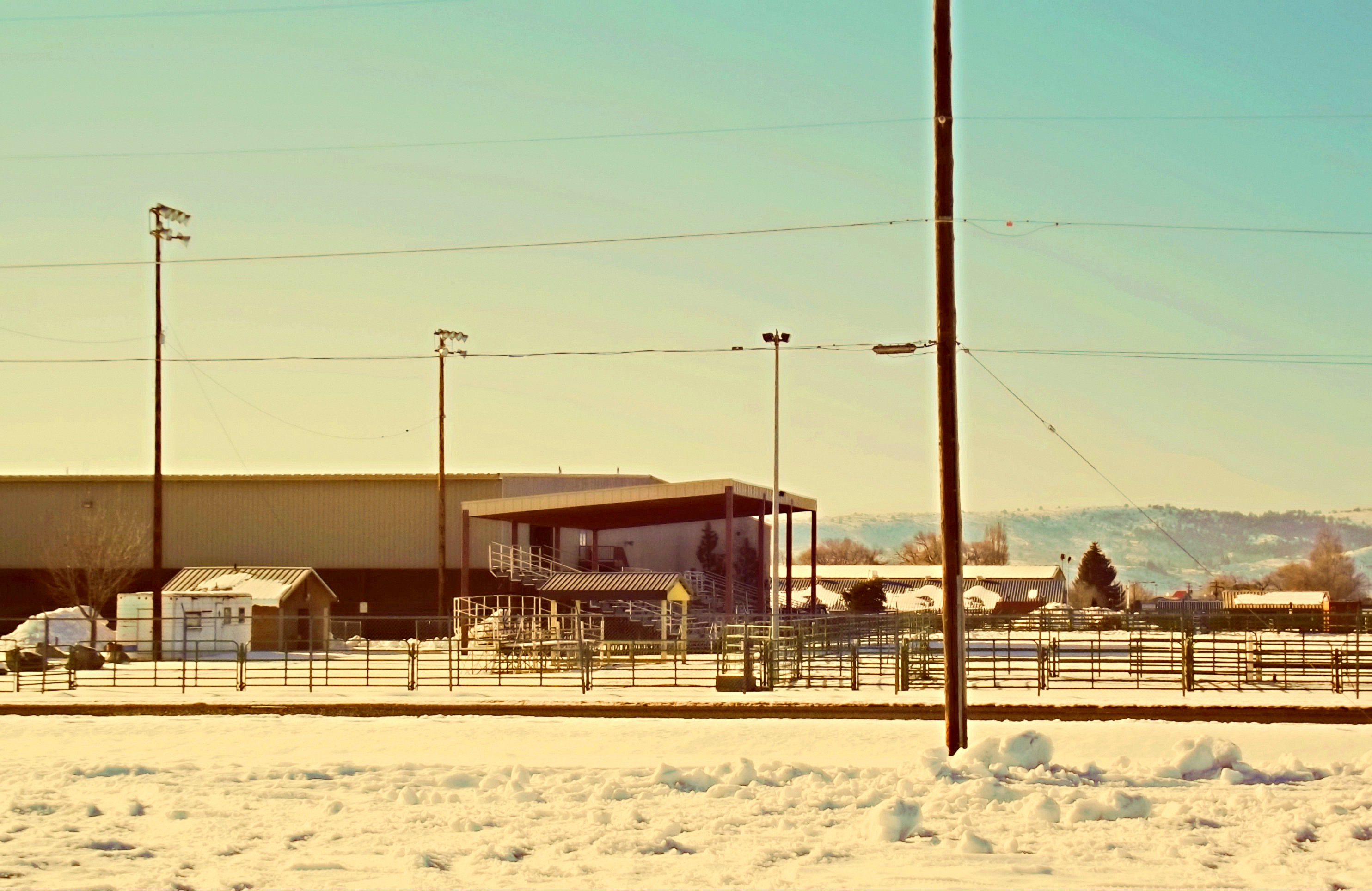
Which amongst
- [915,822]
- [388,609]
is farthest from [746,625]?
[388,609]

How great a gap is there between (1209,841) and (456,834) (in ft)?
23.9

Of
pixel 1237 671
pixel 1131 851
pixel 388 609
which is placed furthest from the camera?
pixel 388 609

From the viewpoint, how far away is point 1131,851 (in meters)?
13.5

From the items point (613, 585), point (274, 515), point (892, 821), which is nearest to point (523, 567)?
point (613, 585)

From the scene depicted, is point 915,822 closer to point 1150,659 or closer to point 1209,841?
point 1209,841

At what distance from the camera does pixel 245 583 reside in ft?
174

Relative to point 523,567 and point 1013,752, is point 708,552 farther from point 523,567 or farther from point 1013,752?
point 1013,752

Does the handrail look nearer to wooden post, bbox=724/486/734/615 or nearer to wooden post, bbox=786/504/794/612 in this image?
wooden post, bbox=724/486/734/615

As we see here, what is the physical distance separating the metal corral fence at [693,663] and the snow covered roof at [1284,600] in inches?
2328

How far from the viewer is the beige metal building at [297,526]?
75750mm

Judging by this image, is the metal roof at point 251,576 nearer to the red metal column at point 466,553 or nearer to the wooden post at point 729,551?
the red metal column at point 466,553

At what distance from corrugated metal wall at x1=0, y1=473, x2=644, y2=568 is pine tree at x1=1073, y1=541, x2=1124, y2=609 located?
9008 centimetres

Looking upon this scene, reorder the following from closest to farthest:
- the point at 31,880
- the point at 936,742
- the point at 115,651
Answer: the point at 31,880 → the point at 936,742 → the point at 115,651

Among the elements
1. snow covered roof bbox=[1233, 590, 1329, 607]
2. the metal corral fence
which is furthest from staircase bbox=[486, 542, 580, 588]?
snow covered roof bbox=[1233, 590, 1329, 607]
